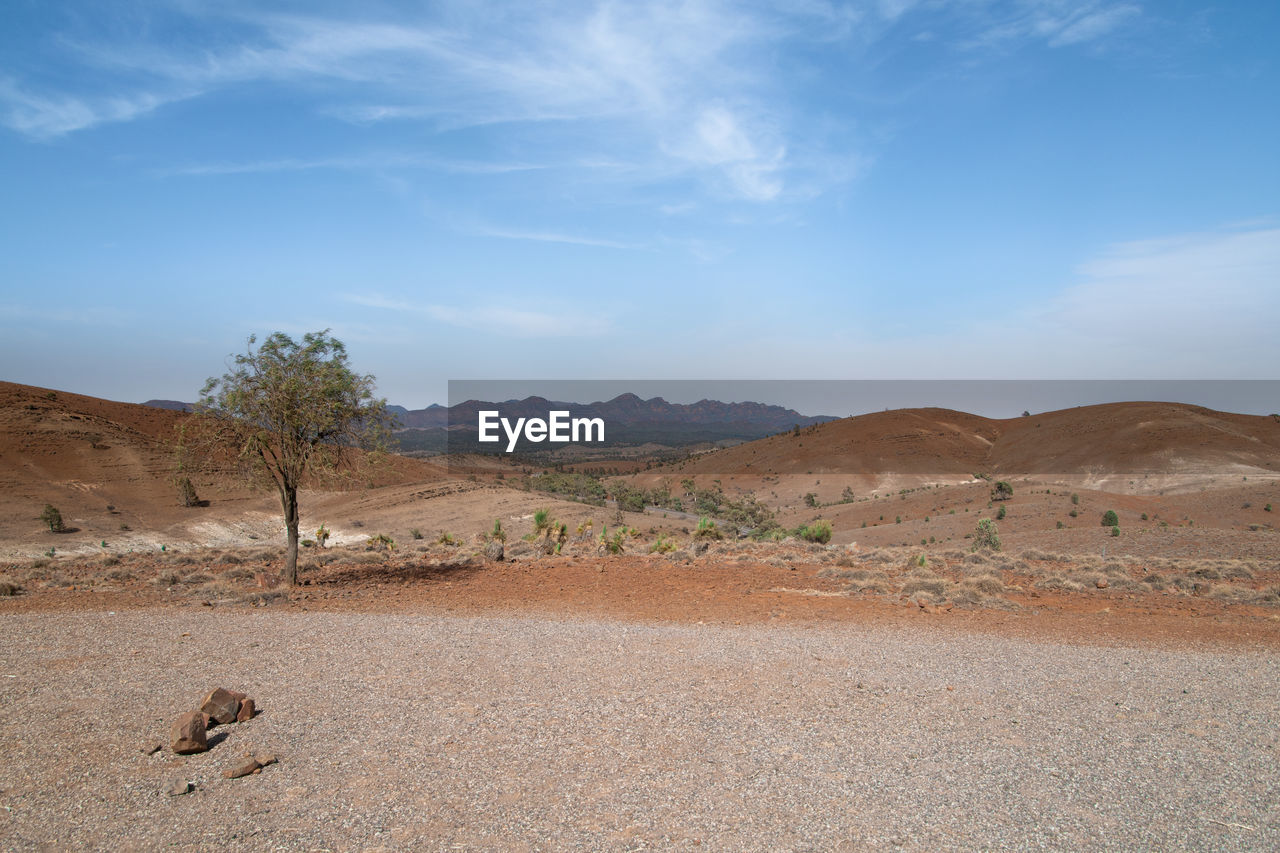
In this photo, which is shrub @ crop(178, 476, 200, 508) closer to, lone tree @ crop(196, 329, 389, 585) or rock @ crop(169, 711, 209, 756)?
lone tree @ crop(196, 329, 389, 585)

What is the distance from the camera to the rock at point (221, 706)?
6395 mm

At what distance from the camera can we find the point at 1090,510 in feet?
104

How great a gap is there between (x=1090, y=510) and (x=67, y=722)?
36.3 meters

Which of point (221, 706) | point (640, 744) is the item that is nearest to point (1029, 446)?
point (640, 744)

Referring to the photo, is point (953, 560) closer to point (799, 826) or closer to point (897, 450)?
point (799, 826)

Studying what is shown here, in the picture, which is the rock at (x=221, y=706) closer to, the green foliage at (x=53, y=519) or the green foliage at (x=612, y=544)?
the green foliage at (x=612, y=544)

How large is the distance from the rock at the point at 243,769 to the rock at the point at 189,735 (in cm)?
52

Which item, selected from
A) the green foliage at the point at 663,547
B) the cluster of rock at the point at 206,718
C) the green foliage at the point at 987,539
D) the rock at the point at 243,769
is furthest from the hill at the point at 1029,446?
the rock at the point at 243,769

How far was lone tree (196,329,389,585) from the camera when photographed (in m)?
14.6

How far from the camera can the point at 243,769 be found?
5.51m

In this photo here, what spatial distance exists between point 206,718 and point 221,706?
30 cm

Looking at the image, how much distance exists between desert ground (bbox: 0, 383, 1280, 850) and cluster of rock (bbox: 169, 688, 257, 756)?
119mm

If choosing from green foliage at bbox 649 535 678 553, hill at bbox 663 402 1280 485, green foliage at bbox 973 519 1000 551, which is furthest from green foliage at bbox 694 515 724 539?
hill at bbox 663 402 1280 485

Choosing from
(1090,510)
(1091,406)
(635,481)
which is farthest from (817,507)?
(1091,406)
